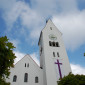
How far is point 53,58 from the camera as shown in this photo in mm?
19922

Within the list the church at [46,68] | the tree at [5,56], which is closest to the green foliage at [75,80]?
the church at [46,68]

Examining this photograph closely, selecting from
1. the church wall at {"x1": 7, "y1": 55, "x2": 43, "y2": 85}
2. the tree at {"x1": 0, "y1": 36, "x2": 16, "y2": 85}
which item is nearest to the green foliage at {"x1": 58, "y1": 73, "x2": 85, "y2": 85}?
the church wall at {"x1": 7, "y1": 55, "x2": 43, "y2": 85}

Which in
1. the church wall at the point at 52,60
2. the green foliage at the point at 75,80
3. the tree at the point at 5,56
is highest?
the church wall at the point at 52,60

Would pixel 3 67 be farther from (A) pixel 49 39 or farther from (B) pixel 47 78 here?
(A) pixel 49 39

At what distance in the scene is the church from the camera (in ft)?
55.2

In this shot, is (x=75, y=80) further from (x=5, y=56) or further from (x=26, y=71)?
(x=26, y=71)

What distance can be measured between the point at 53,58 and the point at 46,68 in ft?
9.64

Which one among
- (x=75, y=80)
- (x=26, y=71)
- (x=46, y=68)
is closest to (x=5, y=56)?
(x=75, y=80)

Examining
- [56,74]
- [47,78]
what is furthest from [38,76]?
[56,74]

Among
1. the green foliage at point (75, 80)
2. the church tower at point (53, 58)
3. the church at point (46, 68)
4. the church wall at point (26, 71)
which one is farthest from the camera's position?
the church tower at point (53, 58)

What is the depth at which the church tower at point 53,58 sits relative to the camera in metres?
17.4

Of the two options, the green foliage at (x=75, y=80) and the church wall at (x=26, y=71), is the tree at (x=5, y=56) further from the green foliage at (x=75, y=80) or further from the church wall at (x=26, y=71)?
the church wall at (x=26, y=71)

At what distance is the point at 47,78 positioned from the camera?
16703 millimetres

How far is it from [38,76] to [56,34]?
41.9ft
